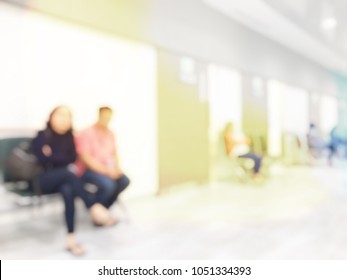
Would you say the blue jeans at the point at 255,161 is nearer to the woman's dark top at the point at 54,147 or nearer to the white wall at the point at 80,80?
the white wall at the point at 80,80

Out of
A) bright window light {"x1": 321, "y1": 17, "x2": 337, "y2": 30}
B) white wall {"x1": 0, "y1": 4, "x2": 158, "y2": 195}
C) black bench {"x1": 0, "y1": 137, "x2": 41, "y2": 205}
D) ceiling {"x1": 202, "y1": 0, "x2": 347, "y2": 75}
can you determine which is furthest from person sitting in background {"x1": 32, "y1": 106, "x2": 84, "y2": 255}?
bright window light {"x1": 321, "y1": 17, "x2": 337, "y2": 30}

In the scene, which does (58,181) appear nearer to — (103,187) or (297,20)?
(103,187)

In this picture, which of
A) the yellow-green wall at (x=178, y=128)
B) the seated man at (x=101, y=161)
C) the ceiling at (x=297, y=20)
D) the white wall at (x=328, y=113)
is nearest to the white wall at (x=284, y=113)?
the ceiling at (x=297, y=20)

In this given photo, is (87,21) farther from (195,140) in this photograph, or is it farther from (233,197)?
(233,197)

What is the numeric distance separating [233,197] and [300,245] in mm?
1967

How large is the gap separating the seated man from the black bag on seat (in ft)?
1.65

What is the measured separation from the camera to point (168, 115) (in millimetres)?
4945

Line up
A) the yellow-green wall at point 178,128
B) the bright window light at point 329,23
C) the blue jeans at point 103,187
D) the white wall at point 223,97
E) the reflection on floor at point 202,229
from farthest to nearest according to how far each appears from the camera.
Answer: the bright window light at point 329,23 → the white wall at point 223,97 → the yellow-green wall at point 178,128 → the blue jeans at point 103,187 → the reflection on floor at point 202,229

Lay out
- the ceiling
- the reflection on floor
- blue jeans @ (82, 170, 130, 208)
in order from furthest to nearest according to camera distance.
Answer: the ceiling < blue jeans @ (82, 170, 130, 208) < the reflection on floor

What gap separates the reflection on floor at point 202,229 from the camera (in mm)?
2658

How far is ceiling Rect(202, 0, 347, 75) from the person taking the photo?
5.52 m

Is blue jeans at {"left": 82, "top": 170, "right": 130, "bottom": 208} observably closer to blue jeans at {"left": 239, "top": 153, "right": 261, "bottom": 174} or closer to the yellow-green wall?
the yellow-green wall

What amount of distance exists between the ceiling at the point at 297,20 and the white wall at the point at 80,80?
6.57 ft

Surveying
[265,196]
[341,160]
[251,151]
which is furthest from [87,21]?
[341,160]
